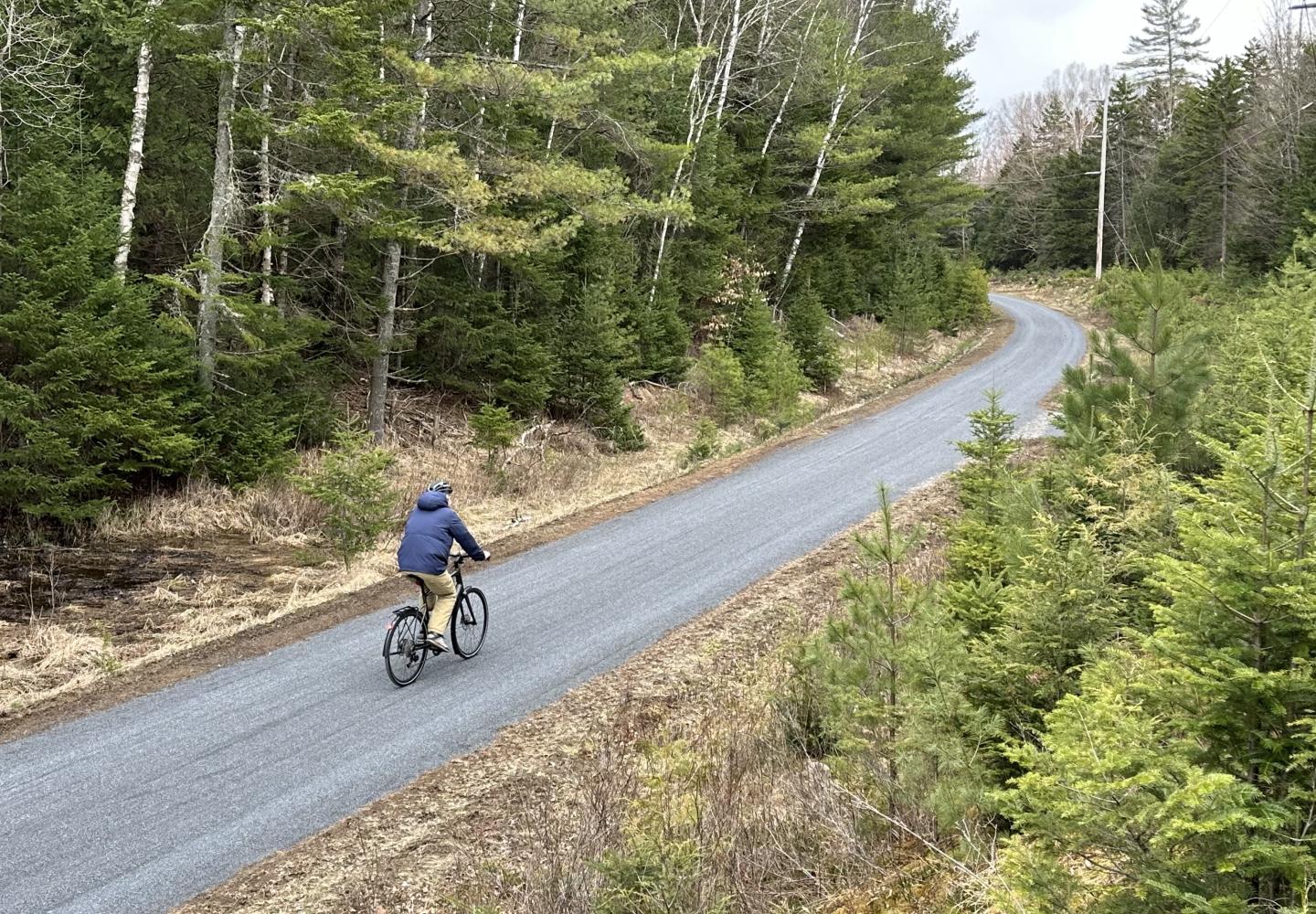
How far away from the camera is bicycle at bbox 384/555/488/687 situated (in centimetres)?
829

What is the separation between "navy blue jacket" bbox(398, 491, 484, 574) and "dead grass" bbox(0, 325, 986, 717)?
2948mm

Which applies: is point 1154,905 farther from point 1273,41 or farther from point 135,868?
point 1273,41

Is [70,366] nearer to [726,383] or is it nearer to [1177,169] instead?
[726,383]

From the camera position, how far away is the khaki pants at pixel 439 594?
8461mm

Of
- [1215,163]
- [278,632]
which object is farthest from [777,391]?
[1215,163]

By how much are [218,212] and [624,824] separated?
12.9 metres

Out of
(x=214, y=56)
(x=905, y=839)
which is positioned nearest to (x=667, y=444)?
(x=214, y=56)

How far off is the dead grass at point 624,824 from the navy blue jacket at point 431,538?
1828 millimetres

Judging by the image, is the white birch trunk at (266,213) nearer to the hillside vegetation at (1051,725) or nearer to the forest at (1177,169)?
the hillside vegetation at (1051,725)

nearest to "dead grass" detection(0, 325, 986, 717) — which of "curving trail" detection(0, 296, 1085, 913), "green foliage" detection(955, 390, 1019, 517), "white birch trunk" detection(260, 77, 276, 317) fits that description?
"curving trail" detection(0, 296, 1085, 913)

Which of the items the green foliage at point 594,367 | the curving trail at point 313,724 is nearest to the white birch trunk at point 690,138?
the green foliage at point 594,367

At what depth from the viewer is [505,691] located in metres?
8.25

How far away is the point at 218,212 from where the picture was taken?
1372 centimetres

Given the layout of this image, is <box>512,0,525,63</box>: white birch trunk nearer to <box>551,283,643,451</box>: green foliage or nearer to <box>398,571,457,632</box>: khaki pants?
<box>551,283,643,451</box>: green foliage
